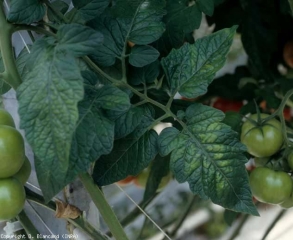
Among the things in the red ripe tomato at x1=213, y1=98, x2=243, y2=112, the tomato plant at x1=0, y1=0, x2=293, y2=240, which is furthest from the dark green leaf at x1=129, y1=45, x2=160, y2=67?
the red ripe tomato at x1=213, y1=98, x2=243, y2=112

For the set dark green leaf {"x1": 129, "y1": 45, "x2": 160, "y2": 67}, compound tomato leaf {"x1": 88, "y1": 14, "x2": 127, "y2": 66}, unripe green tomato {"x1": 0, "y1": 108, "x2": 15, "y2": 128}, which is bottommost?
dark green leaf {"x1": 129, "y1": 45, "x2": 160, "y2": 67}

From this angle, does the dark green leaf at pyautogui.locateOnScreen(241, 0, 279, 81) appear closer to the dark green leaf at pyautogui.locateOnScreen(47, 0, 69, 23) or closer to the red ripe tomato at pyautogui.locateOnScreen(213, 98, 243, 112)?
the red ripe tomato at pyautogui.locateOnScreen(213, 98, 243, 112)

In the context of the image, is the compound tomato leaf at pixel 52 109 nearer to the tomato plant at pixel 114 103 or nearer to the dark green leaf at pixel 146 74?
the tomato plant at pixel 114 103

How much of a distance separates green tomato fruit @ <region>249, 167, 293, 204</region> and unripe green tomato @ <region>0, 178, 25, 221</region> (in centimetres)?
29

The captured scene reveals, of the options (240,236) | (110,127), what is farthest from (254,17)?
(240,236)

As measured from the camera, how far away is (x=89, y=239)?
624 mm

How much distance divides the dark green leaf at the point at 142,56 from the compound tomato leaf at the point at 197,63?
0.4 inches

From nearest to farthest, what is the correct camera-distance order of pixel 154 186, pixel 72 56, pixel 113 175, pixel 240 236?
pixel 72 56, pixel 113 175, pixel 154 186, pixel 240 236

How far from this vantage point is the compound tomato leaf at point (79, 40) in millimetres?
411

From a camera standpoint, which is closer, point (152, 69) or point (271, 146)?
point (152, 69)

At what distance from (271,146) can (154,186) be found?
12.1 inches

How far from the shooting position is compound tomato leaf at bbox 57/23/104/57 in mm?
411

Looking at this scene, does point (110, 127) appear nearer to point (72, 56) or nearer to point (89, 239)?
point (72, 56)

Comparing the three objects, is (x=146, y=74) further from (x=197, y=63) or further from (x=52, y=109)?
(x=52, y=109)
